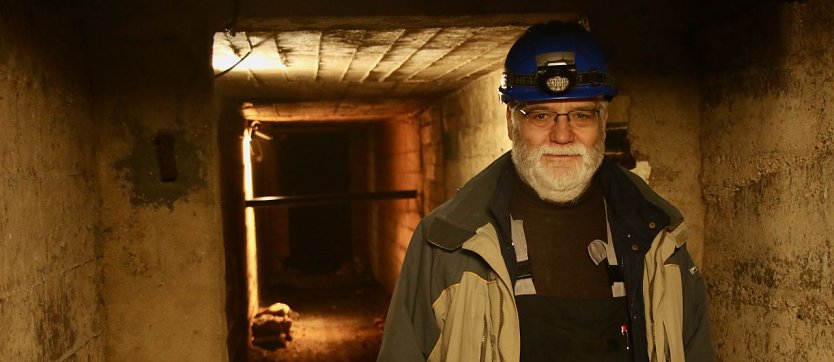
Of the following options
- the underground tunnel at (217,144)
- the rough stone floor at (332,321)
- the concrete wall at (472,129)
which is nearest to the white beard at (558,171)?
the underground tunnel at (217,144)

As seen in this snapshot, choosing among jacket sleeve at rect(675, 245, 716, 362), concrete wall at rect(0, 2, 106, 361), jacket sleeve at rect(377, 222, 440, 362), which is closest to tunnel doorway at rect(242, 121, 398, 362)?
concrete wall at rect(0, 2, 106, 361)

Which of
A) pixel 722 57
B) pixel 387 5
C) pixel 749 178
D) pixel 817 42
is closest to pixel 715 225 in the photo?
pixel 749 178

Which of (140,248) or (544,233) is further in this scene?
(140,248)

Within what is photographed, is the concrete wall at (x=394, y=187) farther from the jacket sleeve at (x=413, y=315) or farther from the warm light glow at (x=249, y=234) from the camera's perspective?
the jacket sleeve at (x=413, y=315)

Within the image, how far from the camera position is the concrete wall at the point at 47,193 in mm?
1500

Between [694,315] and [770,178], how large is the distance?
0.52 m

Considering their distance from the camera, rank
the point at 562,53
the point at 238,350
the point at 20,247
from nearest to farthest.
Result: 1. the point at 20,247
2. the point at 562,53
3. the point at 238,350

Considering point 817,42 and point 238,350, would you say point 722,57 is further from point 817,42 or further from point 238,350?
point 238,350

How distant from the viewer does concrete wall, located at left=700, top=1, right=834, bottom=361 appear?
1718 mm

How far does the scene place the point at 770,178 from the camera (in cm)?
193

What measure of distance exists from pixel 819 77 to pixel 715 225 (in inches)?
27.5

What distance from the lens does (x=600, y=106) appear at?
76.2 inches

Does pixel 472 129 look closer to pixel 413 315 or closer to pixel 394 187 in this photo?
pixel 413 315

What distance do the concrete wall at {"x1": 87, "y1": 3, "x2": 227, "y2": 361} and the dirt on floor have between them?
141 inches
